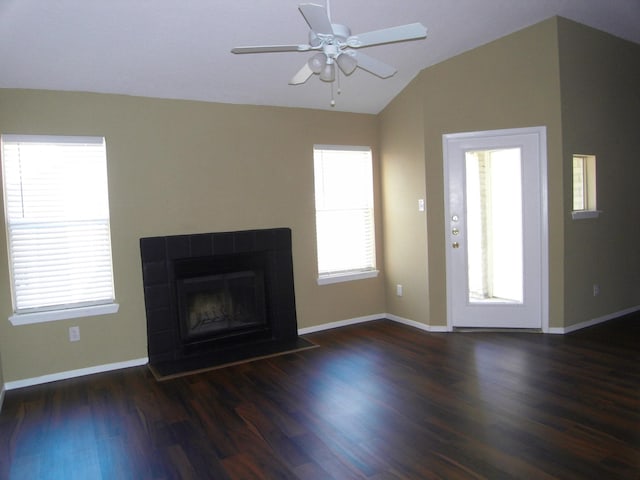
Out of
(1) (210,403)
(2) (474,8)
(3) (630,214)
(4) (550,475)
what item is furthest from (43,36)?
(3) (630,214)

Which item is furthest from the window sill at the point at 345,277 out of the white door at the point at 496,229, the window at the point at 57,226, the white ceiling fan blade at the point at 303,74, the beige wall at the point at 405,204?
the white ceiling fan blade at the point at 303,74

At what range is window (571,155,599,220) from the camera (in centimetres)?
456

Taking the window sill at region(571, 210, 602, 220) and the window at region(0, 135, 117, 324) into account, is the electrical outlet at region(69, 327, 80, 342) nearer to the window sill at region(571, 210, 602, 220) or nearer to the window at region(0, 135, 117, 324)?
the window at region(0, 135, 117, 324)

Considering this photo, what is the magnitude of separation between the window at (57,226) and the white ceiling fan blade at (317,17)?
2.49m

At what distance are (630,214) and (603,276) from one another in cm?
83

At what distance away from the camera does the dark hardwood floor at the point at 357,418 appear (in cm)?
242

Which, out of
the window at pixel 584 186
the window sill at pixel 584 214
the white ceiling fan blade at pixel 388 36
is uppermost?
the white ceiling fan blade at pixel 388 36

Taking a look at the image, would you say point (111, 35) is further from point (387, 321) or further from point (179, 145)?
point (387, 321)

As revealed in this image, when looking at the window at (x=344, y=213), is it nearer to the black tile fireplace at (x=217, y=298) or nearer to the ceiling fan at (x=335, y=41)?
the black tile fireplace at (x=217, y=298)

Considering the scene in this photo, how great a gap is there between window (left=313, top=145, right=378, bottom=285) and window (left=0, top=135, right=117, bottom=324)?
208cm

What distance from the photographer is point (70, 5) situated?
9.34ft

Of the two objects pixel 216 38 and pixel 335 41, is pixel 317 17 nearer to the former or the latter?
pixel 335 41

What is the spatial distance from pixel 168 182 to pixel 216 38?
131 cm

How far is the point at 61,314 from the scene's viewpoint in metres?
3.78
